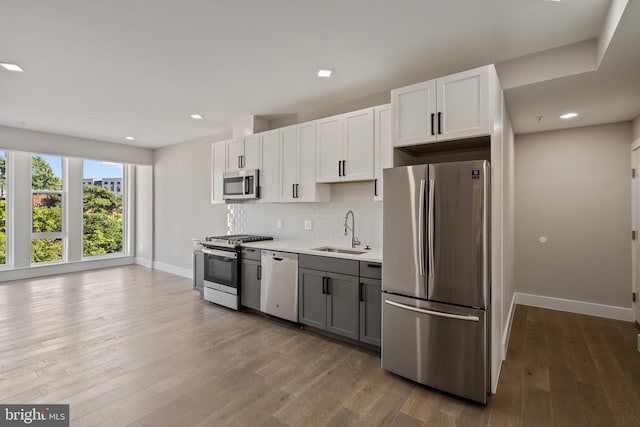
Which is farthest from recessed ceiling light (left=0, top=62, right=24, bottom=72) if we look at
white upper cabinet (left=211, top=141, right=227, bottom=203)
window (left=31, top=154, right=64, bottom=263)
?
window (left=31, top=154, right=64, bottom=263)

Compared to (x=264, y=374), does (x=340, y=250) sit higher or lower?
higher

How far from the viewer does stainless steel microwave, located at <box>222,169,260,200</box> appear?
4.39 m

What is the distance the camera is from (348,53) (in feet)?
9.07

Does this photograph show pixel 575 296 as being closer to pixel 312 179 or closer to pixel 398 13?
pixel 312 179

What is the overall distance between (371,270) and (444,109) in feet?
5.13

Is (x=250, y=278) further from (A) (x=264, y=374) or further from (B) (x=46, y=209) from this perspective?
(B) (x=46, y=209)

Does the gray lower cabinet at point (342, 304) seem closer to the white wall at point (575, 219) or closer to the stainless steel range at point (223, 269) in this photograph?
the stainless steel range at point (223, 269)

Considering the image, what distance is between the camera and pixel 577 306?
13.6ft

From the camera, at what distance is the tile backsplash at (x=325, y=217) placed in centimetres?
373

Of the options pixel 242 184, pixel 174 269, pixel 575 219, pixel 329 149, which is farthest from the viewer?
pixel 174 269

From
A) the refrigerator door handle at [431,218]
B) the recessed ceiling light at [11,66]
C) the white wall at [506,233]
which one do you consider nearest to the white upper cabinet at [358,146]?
the refrigerator door handle at [431,218]

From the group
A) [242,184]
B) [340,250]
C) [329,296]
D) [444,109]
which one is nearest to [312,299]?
[329,296]

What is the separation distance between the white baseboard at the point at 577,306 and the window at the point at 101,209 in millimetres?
8495

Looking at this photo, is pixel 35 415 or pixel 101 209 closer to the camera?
pixel 35 415
